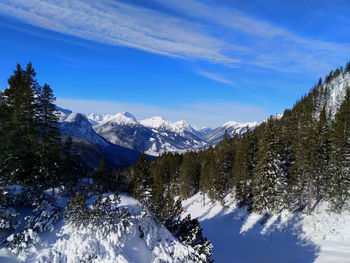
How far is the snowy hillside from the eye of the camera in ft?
36.1

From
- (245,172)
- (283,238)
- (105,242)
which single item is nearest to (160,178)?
(245,172)

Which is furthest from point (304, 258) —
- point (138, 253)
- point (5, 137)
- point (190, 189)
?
point (190, 189)

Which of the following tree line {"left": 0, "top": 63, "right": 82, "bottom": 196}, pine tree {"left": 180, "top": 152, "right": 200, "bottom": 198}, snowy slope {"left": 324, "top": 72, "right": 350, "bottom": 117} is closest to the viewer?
tree line {"left": 0, "top": 63, "right": 82, "bottom": 196}

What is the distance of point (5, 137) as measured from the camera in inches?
517

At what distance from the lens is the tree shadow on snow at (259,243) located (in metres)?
23.2

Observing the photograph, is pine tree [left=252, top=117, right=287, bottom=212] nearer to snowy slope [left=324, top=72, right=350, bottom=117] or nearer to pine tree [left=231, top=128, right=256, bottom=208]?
pine tree [left=231, top=128, right=256, bottom=208]

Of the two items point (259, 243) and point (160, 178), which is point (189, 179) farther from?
point (259, 243)

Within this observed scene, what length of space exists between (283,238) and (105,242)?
964 inches

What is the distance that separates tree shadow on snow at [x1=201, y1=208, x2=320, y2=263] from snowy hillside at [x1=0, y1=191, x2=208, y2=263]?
1114 centimetres

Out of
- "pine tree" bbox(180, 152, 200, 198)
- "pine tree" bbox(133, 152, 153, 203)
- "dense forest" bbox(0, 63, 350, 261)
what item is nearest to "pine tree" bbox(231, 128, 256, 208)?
"dense forest" bbox(0, 63, 350, 261)

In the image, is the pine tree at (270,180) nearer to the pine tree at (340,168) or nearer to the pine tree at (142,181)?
the pine tree at (340,168)

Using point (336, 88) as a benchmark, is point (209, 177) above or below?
below

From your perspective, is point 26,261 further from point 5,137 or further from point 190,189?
point 190,189

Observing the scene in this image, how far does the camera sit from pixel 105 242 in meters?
12.4
